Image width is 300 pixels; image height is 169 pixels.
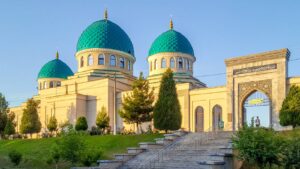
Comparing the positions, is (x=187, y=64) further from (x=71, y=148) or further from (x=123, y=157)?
(x=71, y=148)

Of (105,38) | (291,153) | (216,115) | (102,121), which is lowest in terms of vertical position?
(291,153)

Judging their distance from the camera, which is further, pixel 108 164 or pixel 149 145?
pixel 149 145

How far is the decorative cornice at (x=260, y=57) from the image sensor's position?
26594 mm

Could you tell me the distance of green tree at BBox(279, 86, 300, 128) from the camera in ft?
74.0

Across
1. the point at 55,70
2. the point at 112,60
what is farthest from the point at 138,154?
the point at 55,70

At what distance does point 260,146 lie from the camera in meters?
→ 12.6

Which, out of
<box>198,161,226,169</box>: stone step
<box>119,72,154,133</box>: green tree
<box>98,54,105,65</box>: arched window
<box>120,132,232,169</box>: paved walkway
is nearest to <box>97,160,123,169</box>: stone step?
<box>120,132,232,169</box>: paved walkway

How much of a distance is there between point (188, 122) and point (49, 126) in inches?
534

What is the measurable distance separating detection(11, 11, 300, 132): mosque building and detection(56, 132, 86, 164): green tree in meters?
11.9

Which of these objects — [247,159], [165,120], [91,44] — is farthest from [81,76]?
[247,159]

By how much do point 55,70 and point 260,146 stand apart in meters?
37.6

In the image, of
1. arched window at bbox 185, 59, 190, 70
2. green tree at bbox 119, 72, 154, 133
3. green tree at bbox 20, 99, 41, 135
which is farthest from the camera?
arched window at bbox 185, 59, 190, 70

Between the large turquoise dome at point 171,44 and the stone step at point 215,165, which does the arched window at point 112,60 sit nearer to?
the large turquoise dome at point 171,44

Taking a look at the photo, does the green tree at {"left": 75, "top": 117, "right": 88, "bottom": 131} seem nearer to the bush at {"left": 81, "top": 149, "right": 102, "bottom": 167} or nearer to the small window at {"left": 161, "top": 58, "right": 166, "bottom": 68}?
the small window at {"left": 161, "top": 58, "right": 166, "bottom": 68}
